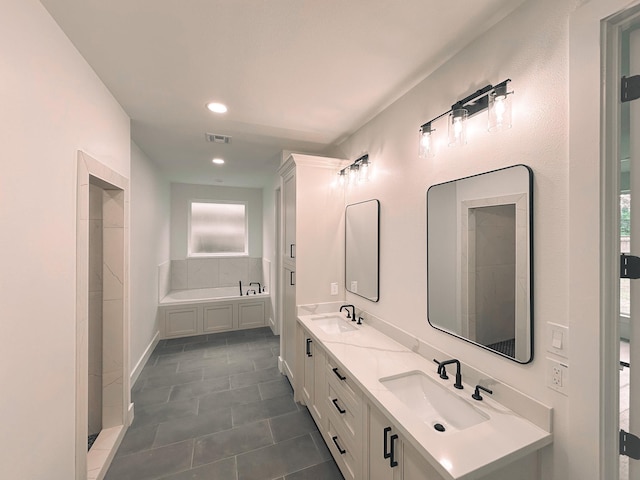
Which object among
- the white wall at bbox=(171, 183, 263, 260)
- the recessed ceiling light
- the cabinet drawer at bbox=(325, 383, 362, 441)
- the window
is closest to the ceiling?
the recessed ceiling light

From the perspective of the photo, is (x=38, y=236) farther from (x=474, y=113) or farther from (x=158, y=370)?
(x=158, y=370)

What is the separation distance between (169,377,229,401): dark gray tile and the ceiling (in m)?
2.71

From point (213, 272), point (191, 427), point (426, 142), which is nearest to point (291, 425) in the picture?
point (191, 427)

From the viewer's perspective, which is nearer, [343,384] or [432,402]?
[432,402]

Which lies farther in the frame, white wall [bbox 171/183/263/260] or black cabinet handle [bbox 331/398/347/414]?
white wall [bbox 171/183/263/260]

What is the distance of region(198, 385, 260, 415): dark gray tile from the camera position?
255 cm

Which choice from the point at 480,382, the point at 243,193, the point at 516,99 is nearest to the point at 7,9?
the point at 516,99

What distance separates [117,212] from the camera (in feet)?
7.08

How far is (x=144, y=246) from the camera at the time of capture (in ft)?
10.8

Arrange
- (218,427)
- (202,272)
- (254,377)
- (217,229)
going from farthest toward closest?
(217,229) → (202,272) → (254,377) → (218,427)

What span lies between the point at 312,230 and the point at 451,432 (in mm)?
1899

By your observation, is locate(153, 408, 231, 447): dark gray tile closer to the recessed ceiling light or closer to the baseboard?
the baseboard

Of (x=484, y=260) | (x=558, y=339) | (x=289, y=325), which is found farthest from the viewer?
(x=289, y=325)

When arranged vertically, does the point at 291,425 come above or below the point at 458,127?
below
